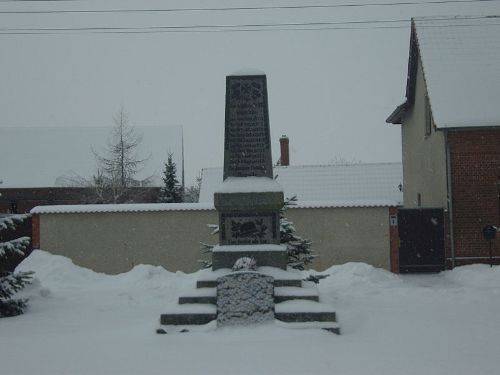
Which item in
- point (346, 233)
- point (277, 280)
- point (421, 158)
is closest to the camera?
point (277, 280)

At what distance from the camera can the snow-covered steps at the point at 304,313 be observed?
7367mm

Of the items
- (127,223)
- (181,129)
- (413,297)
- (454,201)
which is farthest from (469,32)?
(181,129)

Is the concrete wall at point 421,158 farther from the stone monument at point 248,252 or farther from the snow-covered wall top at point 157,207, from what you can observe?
the stone monument at point 248,252

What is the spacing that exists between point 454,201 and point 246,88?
30.0ft

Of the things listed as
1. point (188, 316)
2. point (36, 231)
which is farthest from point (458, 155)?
point (36, 231)

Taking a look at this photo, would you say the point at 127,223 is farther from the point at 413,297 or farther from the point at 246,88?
the point at 413,297

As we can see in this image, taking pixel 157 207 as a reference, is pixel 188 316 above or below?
below

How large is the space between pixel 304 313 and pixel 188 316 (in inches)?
63.4

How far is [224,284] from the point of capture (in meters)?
7.55

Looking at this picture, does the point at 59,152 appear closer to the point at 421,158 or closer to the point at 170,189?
the point at 170,189

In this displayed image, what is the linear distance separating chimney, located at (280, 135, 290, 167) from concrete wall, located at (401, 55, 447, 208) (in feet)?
37.2

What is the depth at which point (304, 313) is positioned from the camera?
7.42 meters

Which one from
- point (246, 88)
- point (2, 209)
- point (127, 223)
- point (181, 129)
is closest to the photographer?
point (246, 88)

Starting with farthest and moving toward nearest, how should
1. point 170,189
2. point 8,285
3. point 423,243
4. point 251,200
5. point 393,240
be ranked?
point 170,189, point 423,243, point 393,240, point 251,200, point 8,285
